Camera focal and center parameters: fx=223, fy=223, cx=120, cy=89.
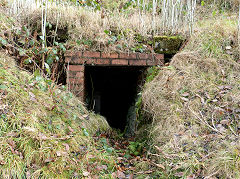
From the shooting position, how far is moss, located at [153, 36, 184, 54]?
3803 millimetres

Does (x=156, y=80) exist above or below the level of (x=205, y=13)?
below

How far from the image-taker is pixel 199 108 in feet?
9.48

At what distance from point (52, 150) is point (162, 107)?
1577mm

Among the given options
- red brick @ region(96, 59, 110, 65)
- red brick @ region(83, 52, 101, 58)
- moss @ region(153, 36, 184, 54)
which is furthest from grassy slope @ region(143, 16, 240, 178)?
red brick @ region(83, 52, 101, 58)

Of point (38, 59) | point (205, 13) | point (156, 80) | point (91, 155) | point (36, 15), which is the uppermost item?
point (205, 13)

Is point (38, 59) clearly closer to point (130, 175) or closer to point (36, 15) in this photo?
point (36, 15)

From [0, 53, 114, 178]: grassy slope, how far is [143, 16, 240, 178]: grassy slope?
31.2 inches

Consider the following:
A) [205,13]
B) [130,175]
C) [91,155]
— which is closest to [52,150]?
[91,155]

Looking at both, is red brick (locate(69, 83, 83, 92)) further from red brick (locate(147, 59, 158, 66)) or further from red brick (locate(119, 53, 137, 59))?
red brick (locate(147, 59, 158, 66))

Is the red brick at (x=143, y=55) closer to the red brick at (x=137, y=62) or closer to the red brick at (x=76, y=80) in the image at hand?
the red brick at (x=137, y=62)

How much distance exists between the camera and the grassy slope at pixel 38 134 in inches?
80.0

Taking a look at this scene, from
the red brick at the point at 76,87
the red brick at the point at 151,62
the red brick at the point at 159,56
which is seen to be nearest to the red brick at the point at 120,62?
the red brick at the point at 151,62

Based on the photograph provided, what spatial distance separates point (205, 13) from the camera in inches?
253

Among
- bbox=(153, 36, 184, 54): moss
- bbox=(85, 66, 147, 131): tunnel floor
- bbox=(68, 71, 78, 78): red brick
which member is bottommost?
bbox=(85, 66, 147, 131): tunnel floor
